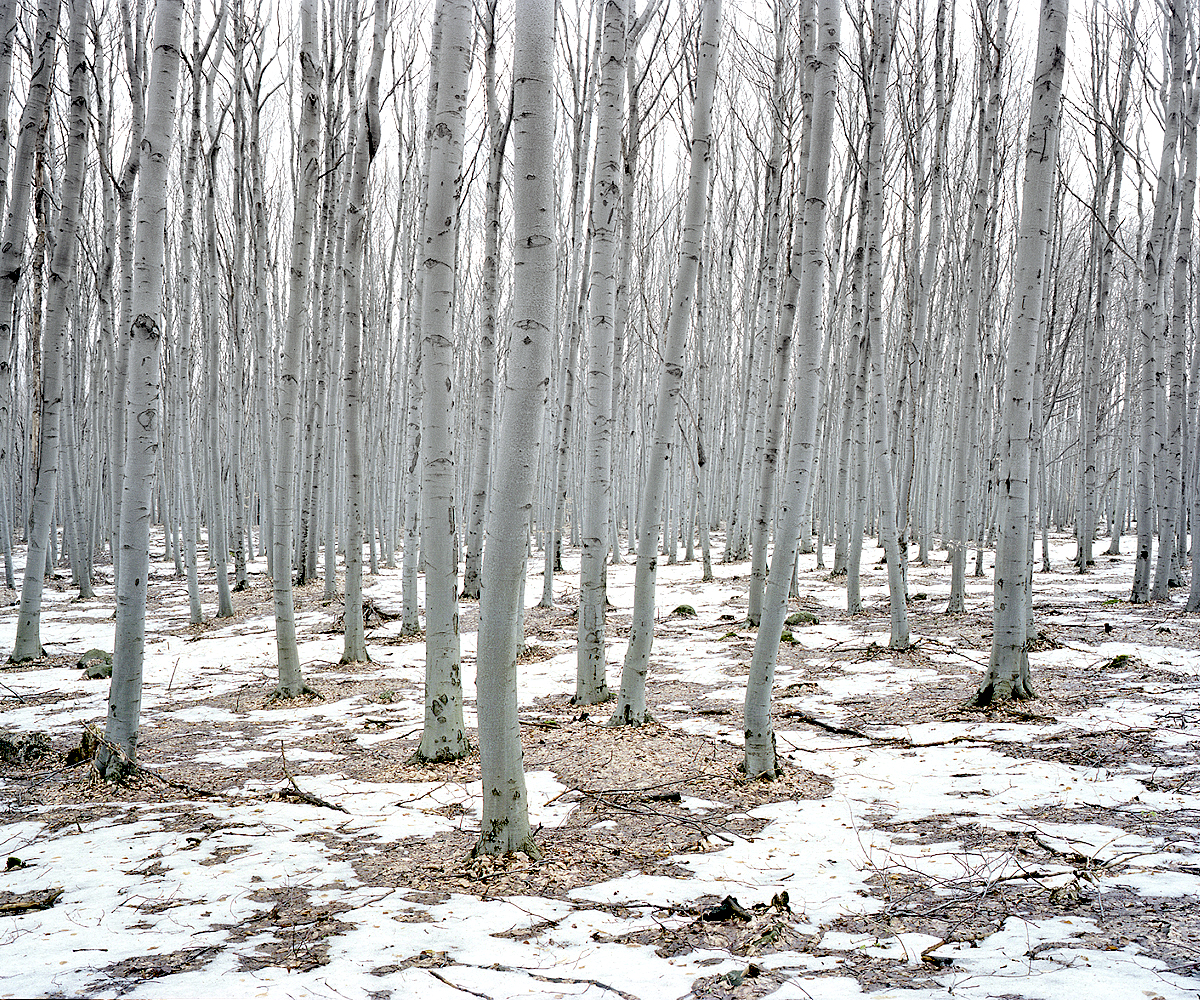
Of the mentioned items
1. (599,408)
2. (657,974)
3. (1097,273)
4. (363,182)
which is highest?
(1097,273)

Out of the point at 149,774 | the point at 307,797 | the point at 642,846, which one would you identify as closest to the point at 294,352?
the point at 149,774

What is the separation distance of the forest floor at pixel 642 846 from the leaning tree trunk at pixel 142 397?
342 mm

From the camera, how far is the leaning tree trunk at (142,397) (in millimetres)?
3768

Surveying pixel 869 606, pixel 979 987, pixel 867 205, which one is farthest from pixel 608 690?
pixel 869 606

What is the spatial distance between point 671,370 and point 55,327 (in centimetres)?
504

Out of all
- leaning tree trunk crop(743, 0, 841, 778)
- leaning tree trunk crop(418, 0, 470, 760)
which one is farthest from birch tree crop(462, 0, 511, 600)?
leaning tree trunk crop(743, 0, 841, 778)

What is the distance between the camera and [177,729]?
16.9ft

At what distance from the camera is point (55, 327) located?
6234 mm

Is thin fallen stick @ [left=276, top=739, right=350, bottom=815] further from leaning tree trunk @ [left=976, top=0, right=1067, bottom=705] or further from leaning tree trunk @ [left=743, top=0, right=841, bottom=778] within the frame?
leaning tree trunk @ [left=976, top=0, right=1067, bottom=705]

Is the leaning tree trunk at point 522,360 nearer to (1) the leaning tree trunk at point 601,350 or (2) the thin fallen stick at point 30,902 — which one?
(2) the thin fallen stick at point 30,902

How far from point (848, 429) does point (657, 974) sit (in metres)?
9.86

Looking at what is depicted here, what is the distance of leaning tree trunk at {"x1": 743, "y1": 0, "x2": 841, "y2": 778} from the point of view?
3590 mm

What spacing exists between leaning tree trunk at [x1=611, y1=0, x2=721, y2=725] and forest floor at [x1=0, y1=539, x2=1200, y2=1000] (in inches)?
14.0

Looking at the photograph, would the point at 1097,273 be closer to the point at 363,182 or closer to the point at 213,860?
the point at 363,182
